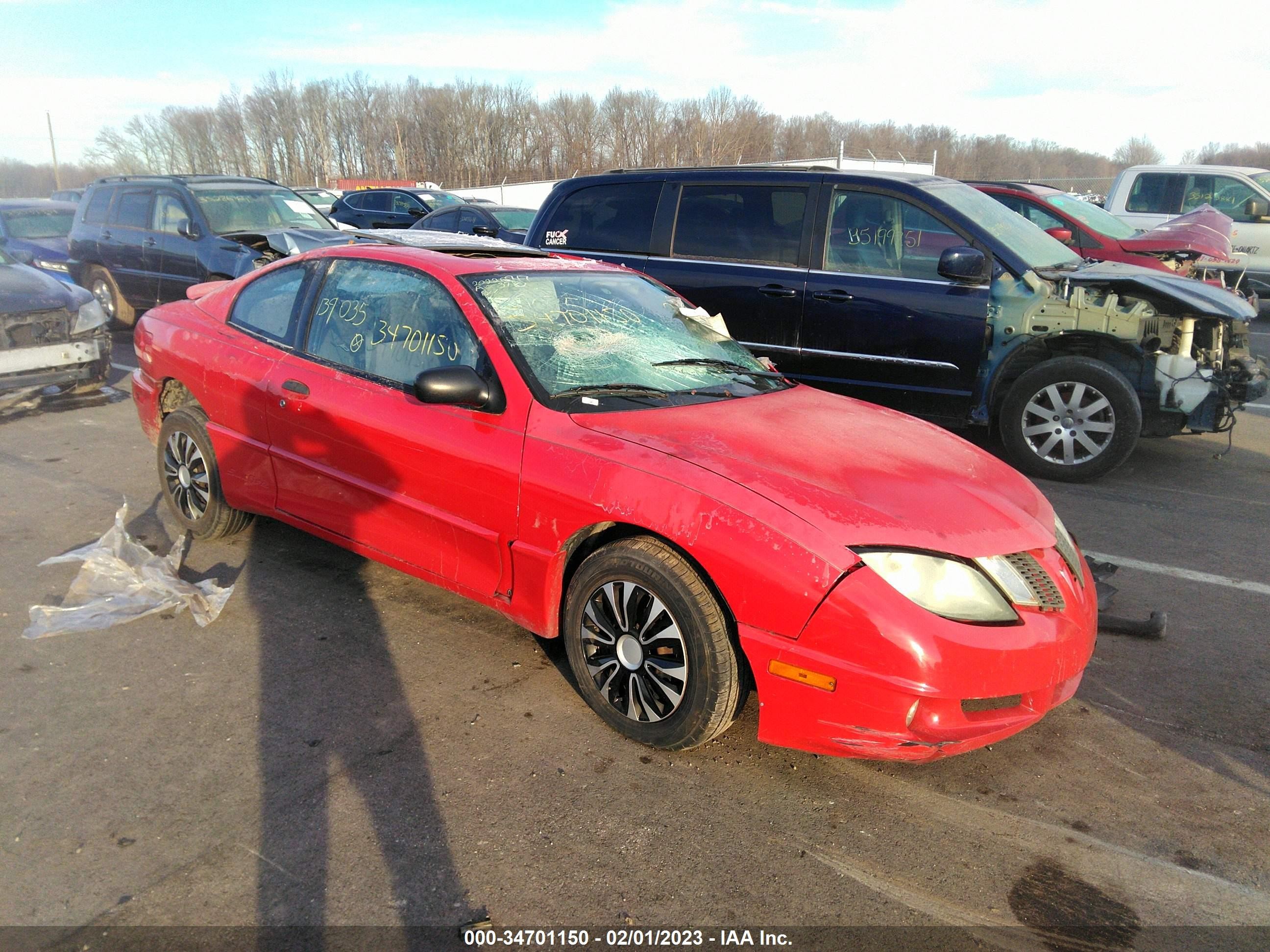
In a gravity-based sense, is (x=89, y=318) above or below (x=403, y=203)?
below

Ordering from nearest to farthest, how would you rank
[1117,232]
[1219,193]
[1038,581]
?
[1038,581]
[1117,232]
[1219,193]

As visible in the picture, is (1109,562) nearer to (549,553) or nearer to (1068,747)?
(1068,747)

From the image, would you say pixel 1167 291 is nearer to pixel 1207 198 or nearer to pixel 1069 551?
pixel 1069 551

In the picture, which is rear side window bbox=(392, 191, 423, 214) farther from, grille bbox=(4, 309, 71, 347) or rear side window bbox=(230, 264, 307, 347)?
rear side window bbox=(230, 264, 307, 347)

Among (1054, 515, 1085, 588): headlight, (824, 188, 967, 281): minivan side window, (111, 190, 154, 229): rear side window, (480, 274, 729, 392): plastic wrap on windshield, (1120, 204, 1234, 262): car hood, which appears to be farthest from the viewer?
(111, 190, 154, 229): rear side window

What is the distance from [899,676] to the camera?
2.64 metres

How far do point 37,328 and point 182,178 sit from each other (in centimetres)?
351

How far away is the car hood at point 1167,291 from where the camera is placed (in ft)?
19.9

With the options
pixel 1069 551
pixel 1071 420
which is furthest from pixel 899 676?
pixel 1071 420

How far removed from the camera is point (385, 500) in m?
3.84

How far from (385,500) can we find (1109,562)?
3592mm

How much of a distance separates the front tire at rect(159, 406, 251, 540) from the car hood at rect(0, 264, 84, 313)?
399cm

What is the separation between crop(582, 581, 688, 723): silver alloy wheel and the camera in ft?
9.87

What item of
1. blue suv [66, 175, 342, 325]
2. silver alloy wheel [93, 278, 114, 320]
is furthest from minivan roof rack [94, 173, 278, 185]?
silver alloy wheel [93, 278, 114, 320]
